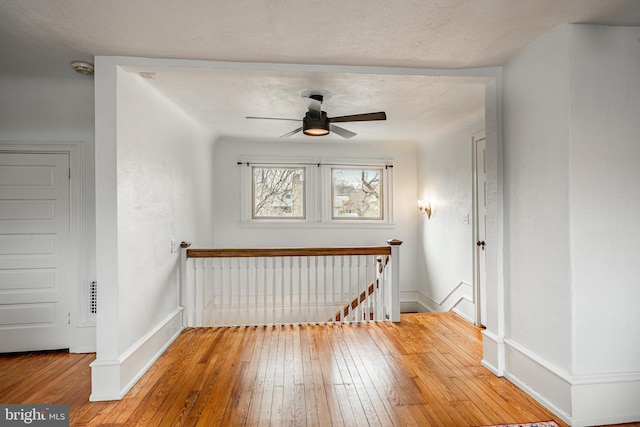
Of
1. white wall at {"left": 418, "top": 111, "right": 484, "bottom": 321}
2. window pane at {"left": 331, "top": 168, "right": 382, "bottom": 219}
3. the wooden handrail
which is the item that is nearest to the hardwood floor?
the wooden handrail

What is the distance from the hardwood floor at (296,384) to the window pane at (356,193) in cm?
264

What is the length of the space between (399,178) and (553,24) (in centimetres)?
386

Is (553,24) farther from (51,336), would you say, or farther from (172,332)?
(51,336)

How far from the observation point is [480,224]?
4.00 meters

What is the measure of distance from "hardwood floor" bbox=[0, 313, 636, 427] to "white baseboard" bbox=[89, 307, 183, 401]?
0.22ft

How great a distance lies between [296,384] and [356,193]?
12.7 ft

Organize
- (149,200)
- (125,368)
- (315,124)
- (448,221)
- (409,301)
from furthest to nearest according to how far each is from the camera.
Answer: (409,301) < (448,221) < (315,124) < (149,200) < (125,368)

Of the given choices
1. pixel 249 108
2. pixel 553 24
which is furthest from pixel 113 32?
pixel 553 24

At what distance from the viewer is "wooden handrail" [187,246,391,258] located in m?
3.86

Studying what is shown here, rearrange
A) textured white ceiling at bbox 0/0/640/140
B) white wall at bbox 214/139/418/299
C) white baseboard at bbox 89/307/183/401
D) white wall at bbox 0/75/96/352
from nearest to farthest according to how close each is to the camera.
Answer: textured white ceiling at bbox 0/0/640/140 < white baseboard at bbox 89/307/183/401 < white wall at bbox 0/75/96/352 < white wall at bbox 214/139/418/299

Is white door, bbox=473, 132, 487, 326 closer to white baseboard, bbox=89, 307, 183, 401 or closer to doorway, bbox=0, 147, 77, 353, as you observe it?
white baseboard, bbox=89, 307, 183, 401

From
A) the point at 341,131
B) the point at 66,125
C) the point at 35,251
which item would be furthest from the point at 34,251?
the point at 341,131

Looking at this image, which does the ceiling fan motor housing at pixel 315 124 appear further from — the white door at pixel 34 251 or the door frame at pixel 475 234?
the white door at pixel 34 251

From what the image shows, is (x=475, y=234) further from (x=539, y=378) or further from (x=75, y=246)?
(x=75, y=246)
